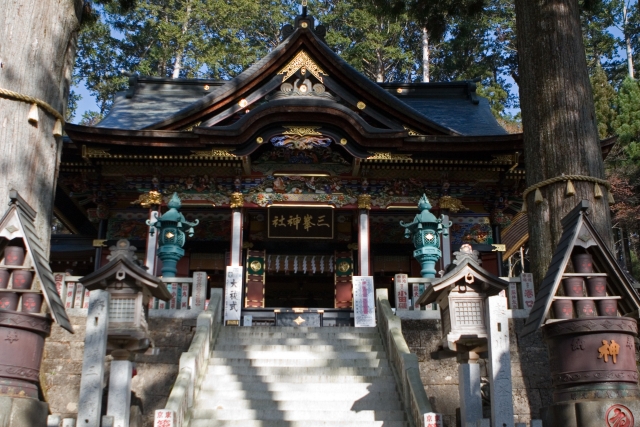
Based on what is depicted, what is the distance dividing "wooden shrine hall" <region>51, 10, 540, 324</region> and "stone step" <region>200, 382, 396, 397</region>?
16.3 feet

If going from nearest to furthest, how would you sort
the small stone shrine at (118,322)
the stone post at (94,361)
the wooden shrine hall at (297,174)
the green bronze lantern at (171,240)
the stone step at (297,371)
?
the stone post at (94,361) < the small stone shrine at (118,322) < the stone step at (297,371) < the green bronze lantern at (171,240) < the wooden shrine hall at (297,174)

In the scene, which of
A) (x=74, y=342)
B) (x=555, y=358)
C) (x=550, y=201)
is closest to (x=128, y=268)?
(x=74, y=342)

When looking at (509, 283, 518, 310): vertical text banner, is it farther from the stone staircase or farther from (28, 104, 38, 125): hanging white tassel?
(28, 104, 38, 125): hanging white tassel

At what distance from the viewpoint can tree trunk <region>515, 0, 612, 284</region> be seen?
25.1 feet

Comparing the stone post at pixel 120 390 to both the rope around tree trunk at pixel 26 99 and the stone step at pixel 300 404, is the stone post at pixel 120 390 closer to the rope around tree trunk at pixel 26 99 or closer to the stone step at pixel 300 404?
the stone step at pixel 300 404

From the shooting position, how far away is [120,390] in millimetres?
6805

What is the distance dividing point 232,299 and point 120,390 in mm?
5190

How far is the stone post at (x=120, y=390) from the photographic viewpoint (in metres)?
6.72

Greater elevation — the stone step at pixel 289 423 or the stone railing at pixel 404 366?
the stone railing at pixel 404 366

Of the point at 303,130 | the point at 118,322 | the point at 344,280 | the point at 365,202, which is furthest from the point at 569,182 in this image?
the point at 344,280

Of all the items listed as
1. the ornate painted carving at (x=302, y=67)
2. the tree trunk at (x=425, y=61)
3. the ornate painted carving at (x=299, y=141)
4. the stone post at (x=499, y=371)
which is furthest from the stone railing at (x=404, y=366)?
the tree trunk at (x=425, y=61)

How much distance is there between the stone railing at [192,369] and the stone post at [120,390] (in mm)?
404

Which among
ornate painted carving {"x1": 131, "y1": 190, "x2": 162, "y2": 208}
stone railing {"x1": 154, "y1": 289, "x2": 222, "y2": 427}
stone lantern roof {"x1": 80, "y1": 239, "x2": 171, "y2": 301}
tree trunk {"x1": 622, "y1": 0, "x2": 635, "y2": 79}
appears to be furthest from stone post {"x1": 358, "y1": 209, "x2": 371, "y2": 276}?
tree trunk {"x1": 622, "y1": 0, "x2": 635, "y2": 79}

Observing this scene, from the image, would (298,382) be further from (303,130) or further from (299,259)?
(299,259)
